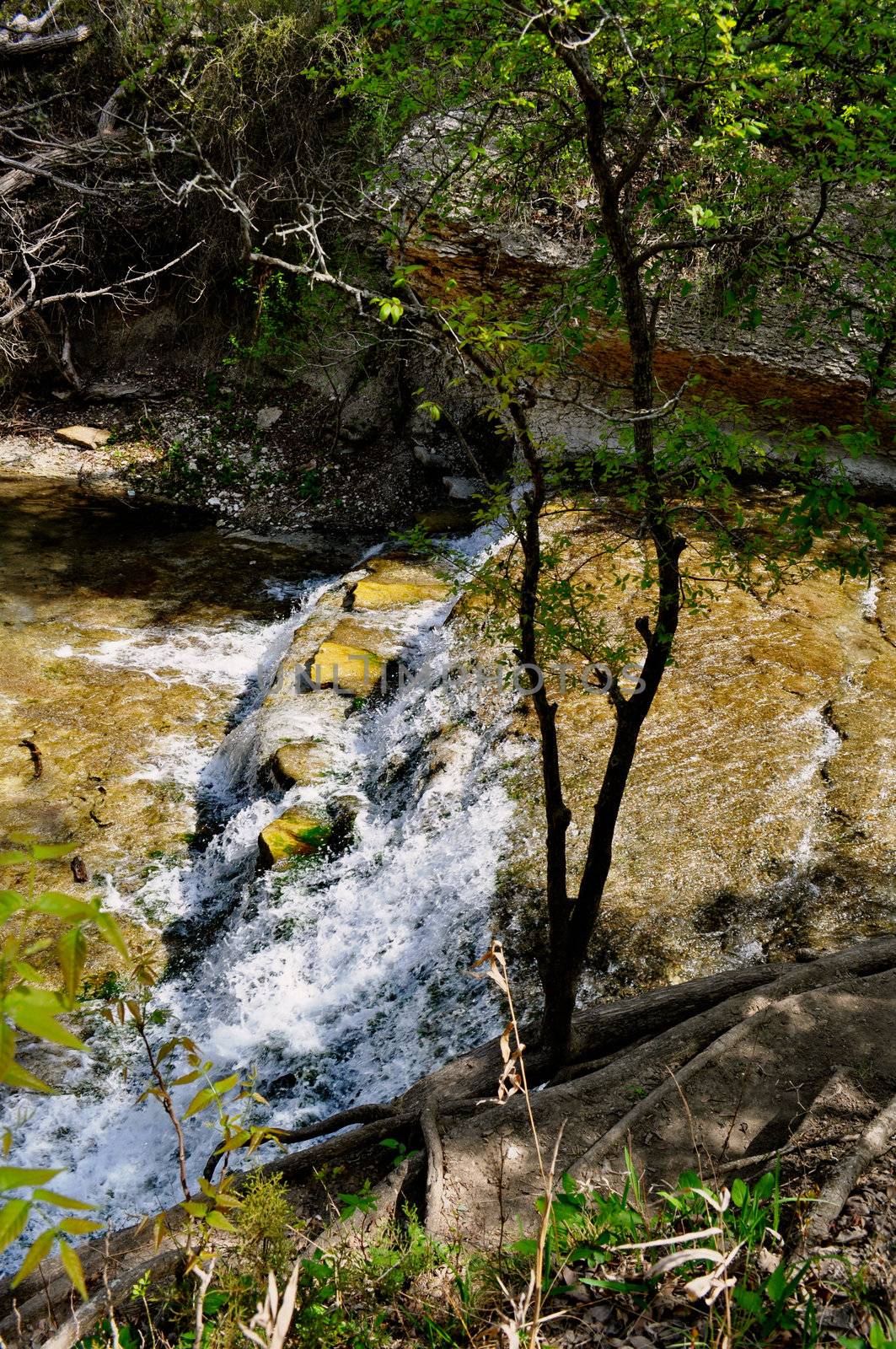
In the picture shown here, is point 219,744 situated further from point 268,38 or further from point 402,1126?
point 268,38

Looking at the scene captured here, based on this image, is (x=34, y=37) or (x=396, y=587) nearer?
(x=396, y=587)

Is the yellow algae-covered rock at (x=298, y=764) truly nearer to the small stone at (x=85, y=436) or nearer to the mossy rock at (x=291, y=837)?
the mossy rock at (x=291, y=837)

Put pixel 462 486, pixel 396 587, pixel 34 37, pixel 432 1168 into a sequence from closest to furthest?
1. pixel 432 1168
2. pixel 396 587
3. pixel 462 486
4. pixel 34 37

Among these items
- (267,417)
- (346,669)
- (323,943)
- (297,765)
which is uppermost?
(267,417)

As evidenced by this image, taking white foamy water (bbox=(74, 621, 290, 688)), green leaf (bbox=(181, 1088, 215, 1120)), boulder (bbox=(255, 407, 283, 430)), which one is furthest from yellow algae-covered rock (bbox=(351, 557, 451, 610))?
green leaf (bbox=(181, 1088, 215, 1120))

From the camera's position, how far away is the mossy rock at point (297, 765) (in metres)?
6.33

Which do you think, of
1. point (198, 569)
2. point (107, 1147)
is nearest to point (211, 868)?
point (107, 1147)

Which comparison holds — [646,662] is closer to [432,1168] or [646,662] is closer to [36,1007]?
[432,1168]

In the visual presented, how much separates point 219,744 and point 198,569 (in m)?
3.19

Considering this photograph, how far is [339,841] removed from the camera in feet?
19.4

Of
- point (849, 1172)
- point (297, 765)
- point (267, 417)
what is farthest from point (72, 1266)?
point (267, 417)

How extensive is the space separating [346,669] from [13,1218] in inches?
254

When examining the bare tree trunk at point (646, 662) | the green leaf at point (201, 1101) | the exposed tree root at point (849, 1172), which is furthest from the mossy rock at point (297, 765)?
the green leaf at point (201, 1101)

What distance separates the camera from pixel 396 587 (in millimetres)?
8492
